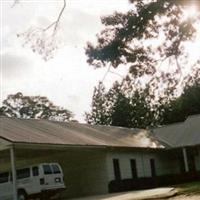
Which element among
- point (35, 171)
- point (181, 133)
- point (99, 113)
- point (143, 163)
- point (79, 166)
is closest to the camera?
point (35, 171)

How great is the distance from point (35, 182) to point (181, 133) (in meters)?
20.4

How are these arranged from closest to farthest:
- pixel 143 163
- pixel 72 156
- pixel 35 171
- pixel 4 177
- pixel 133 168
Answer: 1. pixel 35 171
2. pixel 4 177
3. pixel 72 156
4. pixel 133 168
5. pixel 143 163

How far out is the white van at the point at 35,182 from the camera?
97.3ft

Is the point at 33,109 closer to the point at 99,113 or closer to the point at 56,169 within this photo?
the point at 99,113

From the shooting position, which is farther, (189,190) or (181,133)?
(181,133)

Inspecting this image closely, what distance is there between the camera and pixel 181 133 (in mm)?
47562

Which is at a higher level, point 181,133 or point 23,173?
point 181,133

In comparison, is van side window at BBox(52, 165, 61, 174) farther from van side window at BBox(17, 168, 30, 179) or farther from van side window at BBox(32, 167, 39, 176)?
van side window at BBox(17, 168, 30, 179)

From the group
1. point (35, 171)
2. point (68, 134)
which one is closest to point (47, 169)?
point (35, 171)

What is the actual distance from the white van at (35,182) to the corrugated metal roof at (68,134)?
59.7 inches

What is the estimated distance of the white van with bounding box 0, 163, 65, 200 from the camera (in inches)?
1168

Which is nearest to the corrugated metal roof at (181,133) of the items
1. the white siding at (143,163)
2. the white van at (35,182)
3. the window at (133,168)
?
the white siding at (143,163)

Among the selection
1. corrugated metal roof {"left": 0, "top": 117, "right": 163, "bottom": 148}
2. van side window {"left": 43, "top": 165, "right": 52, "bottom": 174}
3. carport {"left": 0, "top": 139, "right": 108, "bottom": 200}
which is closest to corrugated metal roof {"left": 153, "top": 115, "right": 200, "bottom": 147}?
corrugated metal roof {"left": 0, "top": 117, "right": 163, "bottom": 148}

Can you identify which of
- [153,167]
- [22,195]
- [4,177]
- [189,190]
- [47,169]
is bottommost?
[189,190]
